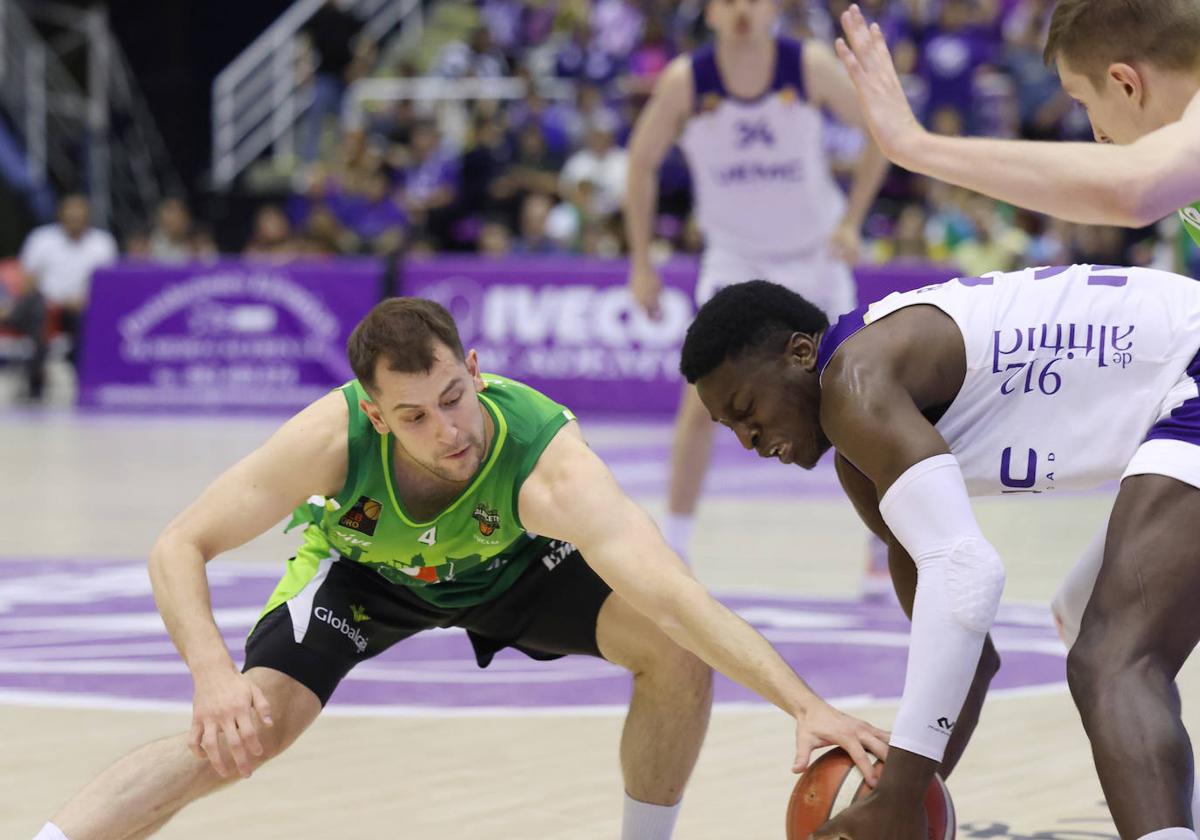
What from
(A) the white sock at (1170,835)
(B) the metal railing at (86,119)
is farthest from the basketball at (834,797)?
(B) the metal railing at (86,119)

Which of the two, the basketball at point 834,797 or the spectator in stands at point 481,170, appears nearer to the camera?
the basketball at point 834,797

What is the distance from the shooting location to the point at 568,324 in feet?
49.9

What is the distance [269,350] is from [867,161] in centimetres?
915

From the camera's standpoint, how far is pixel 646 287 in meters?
8.06

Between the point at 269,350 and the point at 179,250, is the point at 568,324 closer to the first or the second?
the point at 269,350

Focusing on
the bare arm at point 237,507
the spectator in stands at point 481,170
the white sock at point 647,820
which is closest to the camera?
the bare arm at point 237,507

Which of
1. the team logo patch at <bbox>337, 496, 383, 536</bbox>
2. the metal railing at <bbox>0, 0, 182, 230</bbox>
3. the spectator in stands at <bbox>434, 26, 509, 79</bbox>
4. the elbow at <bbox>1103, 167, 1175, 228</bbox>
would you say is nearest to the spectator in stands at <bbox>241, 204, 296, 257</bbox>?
the spectator in stands at <bbox>434, 26, 509, 79</bbox>

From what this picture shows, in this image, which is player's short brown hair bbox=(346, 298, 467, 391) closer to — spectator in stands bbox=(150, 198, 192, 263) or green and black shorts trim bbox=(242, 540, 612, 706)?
green and black shorts trim bbox=(242, 540, 612, 706)

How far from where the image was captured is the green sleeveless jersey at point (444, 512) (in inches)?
163

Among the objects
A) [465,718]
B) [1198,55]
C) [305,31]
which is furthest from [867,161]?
[305,31]

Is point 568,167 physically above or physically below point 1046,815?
above

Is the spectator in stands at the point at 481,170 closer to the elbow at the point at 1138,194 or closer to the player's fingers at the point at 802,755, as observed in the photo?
the player's fingers at the point at 802,755

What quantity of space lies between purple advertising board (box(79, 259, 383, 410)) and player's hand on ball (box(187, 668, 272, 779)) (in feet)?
39.5

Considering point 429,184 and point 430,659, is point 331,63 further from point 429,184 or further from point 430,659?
point 430,659
